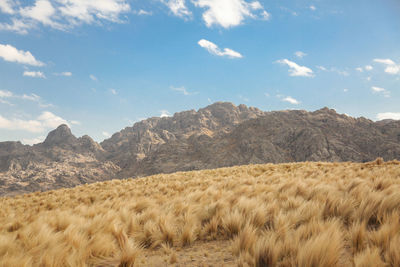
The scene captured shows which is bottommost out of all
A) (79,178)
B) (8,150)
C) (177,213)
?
(79,178)

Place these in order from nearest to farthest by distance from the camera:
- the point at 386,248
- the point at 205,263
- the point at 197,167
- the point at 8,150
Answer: the point at 386,248, the point at 205,263, the point at 197,167, the point at 8,150

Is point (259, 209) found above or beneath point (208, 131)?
beneath

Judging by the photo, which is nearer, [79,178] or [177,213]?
[177,213]

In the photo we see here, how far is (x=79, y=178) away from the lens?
138m

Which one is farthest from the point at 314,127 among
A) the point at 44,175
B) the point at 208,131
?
the point at 44,175

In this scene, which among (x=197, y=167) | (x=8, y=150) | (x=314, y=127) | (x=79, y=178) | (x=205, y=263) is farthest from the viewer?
(x=8, y=150)

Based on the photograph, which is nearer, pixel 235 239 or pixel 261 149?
pixel 235 239

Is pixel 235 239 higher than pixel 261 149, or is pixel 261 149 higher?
pixel 235 239

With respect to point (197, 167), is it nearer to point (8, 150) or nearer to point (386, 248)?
point (386, 248)

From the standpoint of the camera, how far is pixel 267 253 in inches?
94.6

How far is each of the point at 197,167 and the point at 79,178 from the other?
8208cm

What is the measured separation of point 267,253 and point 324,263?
1.87ft

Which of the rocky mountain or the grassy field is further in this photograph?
the rocky mountain

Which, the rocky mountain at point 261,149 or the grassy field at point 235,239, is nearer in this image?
the grassy field at point 235,239
